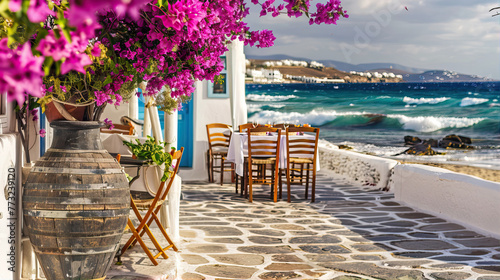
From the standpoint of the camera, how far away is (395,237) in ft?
15.6

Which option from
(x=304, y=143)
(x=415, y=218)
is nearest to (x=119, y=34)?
(x=415, y=218)

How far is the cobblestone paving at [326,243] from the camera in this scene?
3.69 m

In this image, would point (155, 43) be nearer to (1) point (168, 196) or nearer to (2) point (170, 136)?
(1) point (168, 196)

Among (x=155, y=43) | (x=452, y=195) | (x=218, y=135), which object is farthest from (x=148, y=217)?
(x=218, y=135)

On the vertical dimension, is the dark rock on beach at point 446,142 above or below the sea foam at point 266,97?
below

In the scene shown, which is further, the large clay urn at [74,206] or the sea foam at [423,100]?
the sea foam at [423,100]

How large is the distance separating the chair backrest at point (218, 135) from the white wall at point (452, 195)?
9.52 ft

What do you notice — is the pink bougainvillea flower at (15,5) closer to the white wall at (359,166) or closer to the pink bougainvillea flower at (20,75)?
the pink bougainvillea flower at (20,75)

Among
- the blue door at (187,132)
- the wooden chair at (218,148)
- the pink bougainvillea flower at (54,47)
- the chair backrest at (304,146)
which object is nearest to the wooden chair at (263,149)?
the chair backrest at (304,146)

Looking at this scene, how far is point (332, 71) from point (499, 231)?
2909 cm

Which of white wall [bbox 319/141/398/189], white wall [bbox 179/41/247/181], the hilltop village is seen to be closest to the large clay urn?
white wall [bbox 319/141/398/189]

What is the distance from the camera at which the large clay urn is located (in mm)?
2357

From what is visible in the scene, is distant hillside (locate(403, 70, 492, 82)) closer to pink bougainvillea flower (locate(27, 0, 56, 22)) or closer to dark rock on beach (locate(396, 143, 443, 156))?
dark rock on beach (locate(396, 143, 443, 156))

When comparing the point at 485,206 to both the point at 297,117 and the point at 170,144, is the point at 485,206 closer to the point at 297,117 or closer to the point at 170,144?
the point at 170,144
